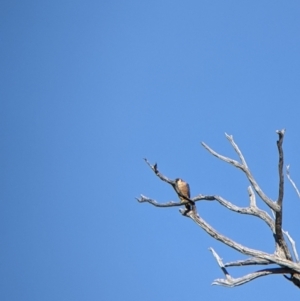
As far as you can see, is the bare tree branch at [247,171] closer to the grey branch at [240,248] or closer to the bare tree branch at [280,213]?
the bare tree branch at [280,213]

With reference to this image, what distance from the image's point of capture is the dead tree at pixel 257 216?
16.9 feet

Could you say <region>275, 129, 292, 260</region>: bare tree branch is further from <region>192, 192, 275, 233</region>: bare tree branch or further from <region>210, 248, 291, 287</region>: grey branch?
<region>192, 192, 275, 233</region>: bare tree branch

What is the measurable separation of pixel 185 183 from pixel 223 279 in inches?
49.9

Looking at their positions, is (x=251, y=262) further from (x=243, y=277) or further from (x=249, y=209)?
(x=249, y=209)

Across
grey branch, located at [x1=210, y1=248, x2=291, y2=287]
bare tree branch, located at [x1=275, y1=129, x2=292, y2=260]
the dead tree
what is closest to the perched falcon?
the dead tree

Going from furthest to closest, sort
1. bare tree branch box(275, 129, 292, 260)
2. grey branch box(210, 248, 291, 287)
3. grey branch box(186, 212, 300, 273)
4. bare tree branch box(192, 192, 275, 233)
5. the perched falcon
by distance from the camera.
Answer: the perched falcon < bare tree branch box(192, 192, 275, 233) < grey branch box(210, 248, 291, 287) < grey branch box(186, 212, 300, 273) < bare tree branch box(275, 129, 292, 260)

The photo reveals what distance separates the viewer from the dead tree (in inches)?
203

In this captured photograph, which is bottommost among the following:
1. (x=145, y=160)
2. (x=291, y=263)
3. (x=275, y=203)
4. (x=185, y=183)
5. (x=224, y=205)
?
(x=291, y=263)

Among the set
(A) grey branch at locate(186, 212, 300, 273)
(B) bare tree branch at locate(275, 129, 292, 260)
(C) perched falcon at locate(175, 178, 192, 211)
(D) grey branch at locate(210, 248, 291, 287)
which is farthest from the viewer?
(C) perched falcon at locate(175, 178, 192, 211)

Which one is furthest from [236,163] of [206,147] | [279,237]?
[279,237]

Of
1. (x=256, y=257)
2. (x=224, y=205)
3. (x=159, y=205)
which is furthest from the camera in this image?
(x=159, y=205)

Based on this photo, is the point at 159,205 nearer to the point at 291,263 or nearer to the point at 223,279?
the point at 223,279

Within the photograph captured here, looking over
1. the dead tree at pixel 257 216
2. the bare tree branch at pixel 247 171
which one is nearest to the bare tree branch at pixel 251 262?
the dead tree at pixel 257 216

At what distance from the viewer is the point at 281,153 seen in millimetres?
4988
